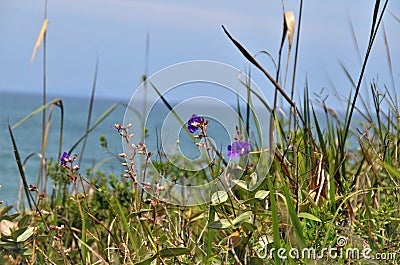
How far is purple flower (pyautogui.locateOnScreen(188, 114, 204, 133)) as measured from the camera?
1.36 m

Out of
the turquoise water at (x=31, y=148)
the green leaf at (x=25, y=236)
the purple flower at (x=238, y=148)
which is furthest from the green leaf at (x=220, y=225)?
the green leaf at (x=25, y=236)

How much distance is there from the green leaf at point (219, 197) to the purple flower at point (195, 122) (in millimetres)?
155

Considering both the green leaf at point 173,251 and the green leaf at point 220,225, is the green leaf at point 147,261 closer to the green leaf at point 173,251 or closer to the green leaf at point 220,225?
the green leaf at point 173,251

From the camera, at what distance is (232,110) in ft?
4.89

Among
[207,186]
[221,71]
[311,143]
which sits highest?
[221,71]

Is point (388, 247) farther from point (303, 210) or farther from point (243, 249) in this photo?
point (243, 249)

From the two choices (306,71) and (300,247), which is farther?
(306,71)

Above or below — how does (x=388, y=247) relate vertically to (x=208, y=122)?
below

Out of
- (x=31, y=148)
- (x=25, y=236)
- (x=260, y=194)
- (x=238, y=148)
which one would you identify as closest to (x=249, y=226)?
(x=260, y=194)

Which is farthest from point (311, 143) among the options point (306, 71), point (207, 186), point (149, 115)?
point (149, 115)

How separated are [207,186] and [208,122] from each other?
0.20m

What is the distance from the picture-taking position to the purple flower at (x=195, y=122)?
136 centimetres

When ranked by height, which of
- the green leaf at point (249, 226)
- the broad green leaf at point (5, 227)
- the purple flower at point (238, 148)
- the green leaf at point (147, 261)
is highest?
the purple flower at point (238, 148)

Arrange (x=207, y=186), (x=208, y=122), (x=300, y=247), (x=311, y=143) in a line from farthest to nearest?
(x=311, y=143), (x=207, y=186), (x=208, y=122), (x=300, y=247)
